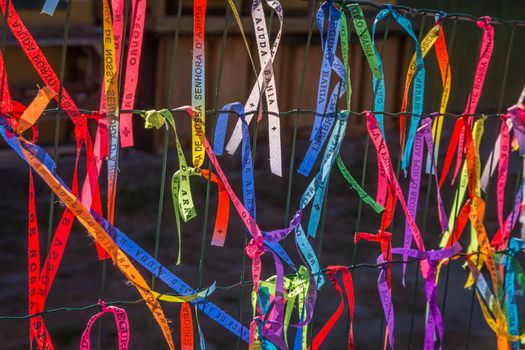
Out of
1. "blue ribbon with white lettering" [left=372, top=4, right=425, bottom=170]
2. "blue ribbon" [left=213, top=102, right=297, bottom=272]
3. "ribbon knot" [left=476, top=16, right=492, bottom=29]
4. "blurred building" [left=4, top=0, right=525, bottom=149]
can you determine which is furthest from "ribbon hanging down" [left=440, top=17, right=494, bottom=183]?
"blurred building" [left=4, top=0, right=525, bottom=149]

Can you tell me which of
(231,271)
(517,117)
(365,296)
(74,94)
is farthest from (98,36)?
(517,117)

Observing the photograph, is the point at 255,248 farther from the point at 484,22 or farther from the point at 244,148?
the point at 484,22

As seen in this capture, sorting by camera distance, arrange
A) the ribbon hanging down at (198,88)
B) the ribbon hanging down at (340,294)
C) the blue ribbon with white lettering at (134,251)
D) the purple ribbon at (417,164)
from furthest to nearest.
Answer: the purple ribbon at (417,164) < the ribbon hanging down at (340,294) < the ribbon hanging down at (198,88) < the blue ribbon with white lettering at (134,251)

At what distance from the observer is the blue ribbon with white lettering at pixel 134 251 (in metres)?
1.81

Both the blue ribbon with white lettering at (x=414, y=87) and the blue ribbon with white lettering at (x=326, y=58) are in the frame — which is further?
the blue ribbon with white lettering at (x=414, y=87)

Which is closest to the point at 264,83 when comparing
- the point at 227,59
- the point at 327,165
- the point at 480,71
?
the point at 327,165

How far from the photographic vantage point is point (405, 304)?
18.5 ft

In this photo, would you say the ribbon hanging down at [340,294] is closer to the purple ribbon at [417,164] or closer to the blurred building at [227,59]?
the purple ribbon at [417,164]

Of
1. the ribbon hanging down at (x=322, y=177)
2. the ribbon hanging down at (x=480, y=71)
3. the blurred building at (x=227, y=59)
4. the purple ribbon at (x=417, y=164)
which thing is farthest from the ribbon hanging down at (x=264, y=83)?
the blurred building at (x=227, y=59)

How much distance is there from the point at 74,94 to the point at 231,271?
8.74 feet

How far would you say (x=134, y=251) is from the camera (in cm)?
199

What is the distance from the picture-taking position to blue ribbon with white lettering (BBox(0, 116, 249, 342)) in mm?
1811

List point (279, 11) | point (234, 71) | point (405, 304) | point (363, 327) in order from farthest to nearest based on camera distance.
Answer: point (234, 71)
point (405, 304)
point (363, 327)
point (279, 11)

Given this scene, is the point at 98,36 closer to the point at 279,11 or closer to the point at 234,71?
the point at 234,71
